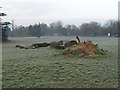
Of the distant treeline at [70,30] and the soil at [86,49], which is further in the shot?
the distant treeline at [70,30]

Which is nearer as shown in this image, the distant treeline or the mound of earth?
the mound of earth

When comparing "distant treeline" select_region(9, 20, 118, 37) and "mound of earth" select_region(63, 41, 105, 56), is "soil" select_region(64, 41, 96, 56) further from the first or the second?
"distant treeline" select_region(9, 20, 118, 37)

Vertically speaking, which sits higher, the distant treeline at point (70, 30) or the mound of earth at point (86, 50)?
the distant treeline at point (70, 30)

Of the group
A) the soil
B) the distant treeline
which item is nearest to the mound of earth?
the soil

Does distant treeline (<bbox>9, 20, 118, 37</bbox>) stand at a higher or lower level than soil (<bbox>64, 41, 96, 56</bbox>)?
higher

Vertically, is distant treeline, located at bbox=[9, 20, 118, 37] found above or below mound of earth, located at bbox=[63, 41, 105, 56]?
above

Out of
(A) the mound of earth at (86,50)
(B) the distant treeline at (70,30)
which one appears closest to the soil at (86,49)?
(A) the mound of earth at (86,50)

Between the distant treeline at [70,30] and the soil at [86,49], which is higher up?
the distant treeline at [70,30]

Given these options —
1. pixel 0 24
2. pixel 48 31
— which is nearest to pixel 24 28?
pixel 48 31

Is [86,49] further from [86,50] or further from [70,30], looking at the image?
[70,30]

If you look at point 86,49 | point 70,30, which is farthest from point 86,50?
point 70,30

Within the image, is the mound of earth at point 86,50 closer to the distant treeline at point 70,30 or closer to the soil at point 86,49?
the soil at point 86,49

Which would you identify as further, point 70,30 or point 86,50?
point 70,30

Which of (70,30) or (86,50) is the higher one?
(70,30)
